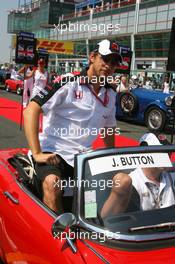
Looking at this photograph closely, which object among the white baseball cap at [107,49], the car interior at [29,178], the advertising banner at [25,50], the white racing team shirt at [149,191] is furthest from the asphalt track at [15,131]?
the white racing team shirt at [149,191]

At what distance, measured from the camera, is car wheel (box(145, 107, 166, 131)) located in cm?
1327

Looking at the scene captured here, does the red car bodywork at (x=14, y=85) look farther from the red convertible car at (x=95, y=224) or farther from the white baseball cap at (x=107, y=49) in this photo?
the red convertible car at (x=95, y=224)

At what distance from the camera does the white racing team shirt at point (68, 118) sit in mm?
3512

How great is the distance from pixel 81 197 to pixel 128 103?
11.8 meters

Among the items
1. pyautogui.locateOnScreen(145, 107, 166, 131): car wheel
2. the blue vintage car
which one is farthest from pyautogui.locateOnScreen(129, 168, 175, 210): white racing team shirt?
pyautogui.locateOnScreen(145, 107, 166, 131): car wheel

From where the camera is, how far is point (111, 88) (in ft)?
12.9

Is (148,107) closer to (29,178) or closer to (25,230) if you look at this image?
(29,178)

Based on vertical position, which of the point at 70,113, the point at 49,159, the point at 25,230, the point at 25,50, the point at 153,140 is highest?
the point at 25,50

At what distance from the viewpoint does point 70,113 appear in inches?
142

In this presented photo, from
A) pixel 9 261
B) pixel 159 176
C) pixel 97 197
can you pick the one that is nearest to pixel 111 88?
pixel 159 176

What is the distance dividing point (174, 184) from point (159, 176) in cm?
13

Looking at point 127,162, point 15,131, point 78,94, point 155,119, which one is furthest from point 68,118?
point 155,119

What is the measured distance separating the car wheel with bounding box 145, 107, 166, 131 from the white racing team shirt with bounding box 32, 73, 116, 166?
9.73 metres

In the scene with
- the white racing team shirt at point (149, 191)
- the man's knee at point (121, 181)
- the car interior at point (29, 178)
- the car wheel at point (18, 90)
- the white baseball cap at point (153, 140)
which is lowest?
the car wheel at point (18, 90)
